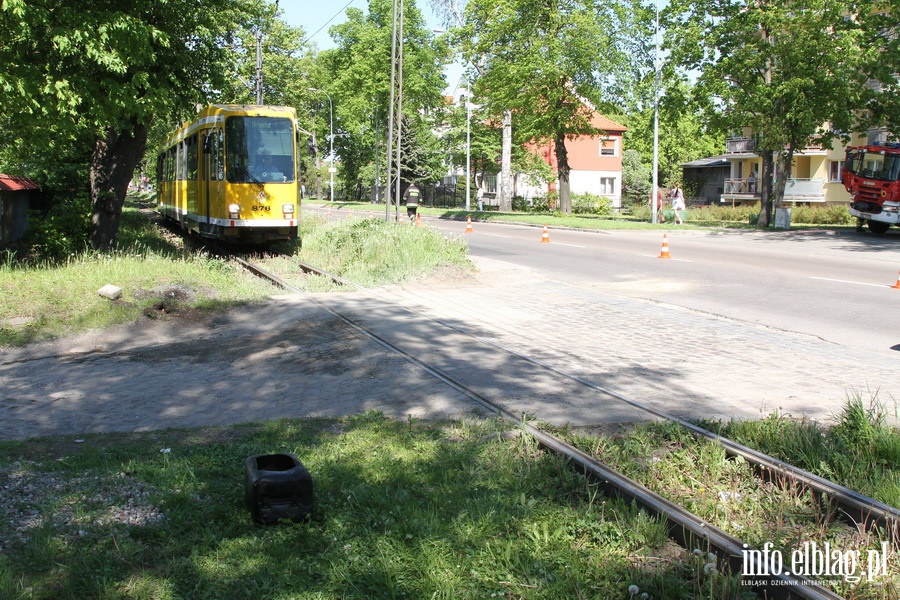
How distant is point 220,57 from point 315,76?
5894 centimetres

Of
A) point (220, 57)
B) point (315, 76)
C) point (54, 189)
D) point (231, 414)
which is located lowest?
point (231, 414)

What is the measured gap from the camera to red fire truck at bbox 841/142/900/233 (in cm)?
2916

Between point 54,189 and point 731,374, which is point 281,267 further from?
point 731,374

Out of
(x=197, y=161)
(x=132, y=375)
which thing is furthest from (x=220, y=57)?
(x=132, y=375)

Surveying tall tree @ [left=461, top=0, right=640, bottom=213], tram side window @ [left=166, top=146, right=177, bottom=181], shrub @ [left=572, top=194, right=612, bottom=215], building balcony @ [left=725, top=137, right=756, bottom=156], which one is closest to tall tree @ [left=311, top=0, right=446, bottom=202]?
shrub @ [left=572, top=194, right=612, bottom=215]

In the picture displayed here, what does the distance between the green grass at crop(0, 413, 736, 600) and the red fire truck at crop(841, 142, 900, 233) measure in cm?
2862

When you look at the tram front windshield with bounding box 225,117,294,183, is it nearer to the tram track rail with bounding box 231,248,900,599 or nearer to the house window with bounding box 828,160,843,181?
the tram track rail with bounding box 231,248,900,599

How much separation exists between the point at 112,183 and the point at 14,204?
16.5 ft

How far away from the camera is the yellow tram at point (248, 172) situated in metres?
18.1

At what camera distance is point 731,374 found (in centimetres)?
787

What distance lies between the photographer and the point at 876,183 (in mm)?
29766

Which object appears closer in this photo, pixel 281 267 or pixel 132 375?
pixel 132 375

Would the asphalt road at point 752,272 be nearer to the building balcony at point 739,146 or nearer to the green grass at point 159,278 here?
the green grass at point 159,278

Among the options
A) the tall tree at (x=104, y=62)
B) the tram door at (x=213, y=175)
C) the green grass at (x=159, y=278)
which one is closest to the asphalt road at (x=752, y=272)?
the green grass at (x=159, y=278)
